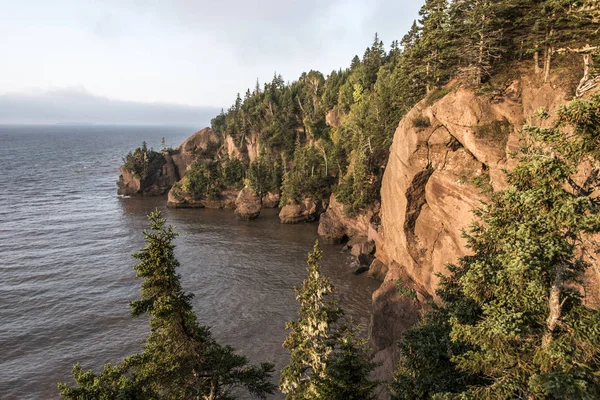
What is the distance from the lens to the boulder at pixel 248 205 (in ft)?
223

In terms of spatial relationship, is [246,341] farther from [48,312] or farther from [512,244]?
[512,244]

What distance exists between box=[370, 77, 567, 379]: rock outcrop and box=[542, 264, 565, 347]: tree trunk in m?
16.4

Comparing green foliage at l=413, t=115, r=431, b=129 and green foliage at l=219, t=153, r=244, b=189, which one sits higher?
green foliage at l=413, t=115, r=431, b=129

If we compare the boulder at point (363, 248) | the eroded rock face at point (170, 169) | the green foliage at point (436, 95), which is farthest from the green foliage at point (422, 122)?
the eroded rock face at point (170, 169)

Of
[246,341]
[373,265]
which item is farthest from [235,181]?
[246,341]

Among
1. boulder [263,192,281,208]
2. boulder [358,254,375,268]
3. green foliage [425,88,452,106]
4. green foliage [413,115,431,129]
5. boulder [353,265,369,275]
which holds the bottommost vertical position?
boulder [353,265,369,275]

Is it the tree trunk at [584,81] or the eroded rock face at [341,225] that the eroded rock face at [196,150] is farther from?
the tree trunk at [584,81]

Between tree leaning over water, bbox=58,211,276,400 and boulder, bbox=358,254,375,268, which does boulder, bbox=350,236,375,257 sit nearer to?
boulder, bbox=358,254,375,268

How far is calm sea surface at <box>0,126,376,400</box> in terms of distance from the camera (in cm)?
2968

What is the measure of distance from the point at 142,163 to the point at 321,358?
8917 centimetres

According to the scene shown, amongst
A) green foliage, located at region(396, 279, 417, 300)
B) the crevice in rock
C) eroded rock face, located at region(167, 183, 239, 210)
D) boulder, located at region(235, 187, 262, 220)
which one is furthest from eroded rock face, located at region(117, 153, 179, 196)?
green foliage, located at region(396, 279, 417, 300)

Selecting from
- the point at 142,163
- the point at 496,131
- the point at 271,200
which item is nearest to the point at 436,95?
the point at 496,131

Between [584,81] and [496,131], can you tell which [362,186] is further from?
[584,81]

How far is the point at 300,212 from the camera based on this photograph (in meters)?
64.2
